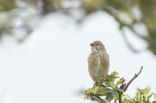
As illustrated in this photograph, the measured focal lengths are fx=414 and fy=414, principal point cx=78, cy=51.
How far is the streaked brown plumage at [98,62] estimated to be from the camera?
266 inches

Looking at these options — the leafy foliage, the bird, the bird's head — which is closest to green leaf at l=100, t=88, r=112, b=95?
the leafy foliage

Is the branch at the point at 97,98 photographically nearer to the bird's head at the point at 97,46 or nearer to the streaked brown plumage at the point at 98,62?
the streaked brown plumage at the point at 98,62

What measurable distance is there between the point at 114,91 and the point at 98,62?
370cm

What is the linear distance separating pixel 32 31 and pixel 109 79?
117 cm

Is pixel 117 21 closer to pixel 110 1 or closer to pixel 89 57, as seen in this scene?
pixel 110 1

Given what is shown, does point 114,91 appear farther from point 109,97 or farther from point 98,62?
point 98,62

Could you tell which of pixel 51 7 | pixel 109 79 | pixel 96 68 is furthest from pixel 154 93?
pixel 96 68

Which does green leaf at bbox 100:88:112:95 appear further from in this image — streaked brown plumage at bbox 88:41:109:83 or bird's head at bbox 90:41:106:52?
bird's head at bbox 90:41:106:52

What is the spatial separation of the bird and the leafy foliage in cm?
314

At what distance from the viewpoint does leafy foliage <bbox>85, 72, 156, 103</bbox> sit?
10.4 feet

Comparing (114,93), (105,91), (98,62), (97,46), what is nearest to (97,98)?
(105,91)

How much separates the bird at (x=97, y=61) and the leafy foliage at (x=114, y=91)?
10.3ft

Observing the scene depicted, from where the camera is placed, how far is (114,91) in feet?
10.5

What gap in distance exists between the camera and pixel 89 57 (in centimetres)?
713
